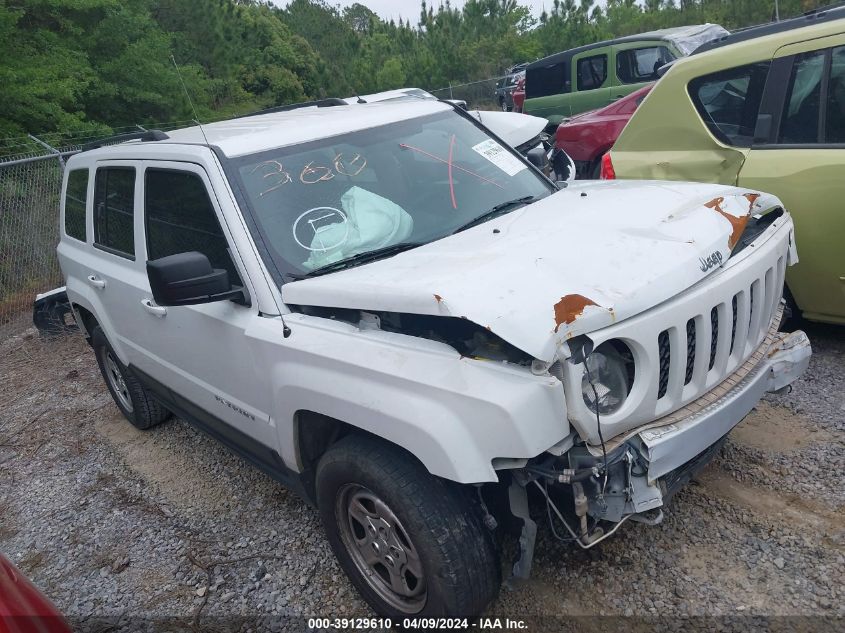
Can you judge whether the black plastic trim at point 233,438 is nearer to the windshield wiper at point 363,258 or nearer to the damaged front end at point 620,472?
the windshield wiper at point 363,258

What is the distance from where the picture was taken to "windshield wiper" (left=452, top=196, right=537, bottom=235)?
312cm

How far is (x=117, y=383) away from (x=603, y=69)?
34.5 ft

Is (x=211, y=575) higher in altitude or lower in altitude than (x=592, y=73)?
lower

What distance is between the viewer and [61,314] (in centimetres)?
732

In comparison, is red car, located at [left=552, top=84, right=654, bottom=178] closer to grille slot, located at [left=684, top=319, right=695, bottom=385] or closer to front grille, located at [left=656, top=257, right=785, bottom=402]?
front grille, located at [left=656, top=257, right=785, bottom=402]

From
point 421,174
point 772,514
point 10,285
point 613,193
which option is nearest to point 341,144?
point 421,174

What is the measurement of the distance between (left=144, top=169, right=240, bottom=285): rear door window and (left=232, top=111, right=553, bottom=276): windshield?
8.7 inches

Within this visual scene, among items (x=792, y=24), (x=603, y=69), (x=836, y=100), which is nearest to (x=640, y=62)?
(x=603, y=69)

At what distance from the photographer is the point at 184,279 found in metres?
2.57

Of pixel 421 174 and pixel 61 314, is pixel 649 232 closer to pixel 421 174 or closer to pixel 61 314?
pixel 421 174

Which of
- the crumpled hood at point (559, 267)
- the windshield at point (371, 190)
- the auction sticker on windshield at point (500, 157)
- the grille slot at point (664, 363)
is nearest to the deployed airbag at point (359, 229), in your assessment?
the windshield at point (371, 190)

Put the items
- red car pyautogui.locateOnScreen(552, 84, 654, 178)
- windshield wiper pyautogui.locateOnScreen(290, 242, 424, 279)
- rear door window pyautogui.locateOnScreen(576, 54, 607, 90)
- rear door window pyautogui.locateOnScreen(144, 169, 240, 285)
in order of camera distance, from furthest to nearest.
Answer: rear door window pyautogui.locateOnScreen(576, 54, 607, 90)
red car pyautogui.locateOnScreen(552, 84, 654, 178)
rear door window pyautogui.locateOnScreen(144, 169, 240, 285)
windshield wiper pyautogui.locateOnScreen(290, 242, 424, 279)

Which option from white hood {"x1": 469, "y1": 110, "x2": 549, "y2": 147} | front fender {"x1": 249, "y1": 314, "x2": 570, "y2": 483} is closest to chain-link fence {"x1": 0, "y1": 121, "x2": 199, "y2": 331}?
white hood {"x1": 469, "y1": 110, "x2": 549, "y2": 147}

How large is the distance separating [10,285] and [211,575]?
7.59 meters
